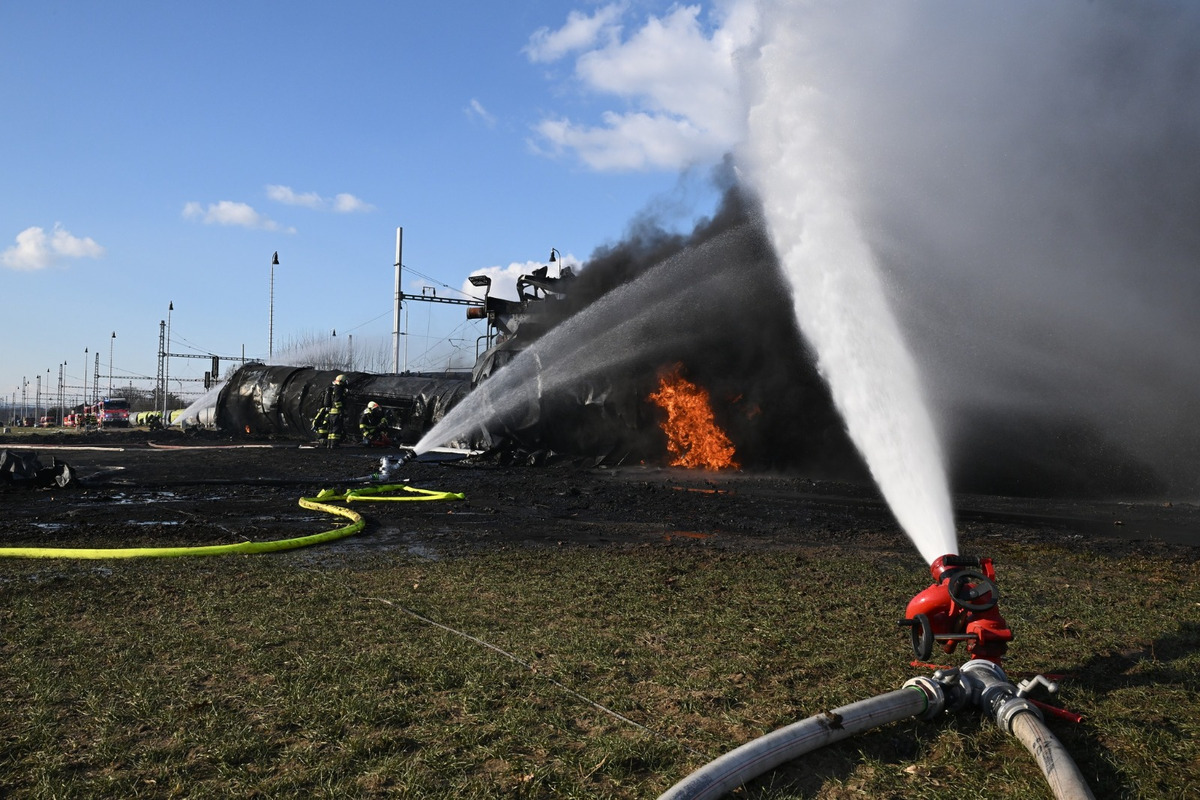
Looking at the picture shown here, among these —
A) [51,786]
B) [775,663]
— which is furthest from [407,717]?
[775,663]

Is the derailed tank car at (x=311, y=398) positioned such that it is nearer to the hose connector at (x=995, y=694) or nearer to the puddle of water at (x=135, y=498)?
the puddle of water at (x=135, y=498)

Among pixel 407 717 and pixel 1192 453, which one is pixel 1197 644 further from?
pixel 1192 453

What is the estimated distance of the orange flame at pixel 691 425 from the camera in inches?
778

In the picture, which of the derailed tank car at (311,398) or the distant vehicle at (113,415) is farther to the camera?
the distant vehicle at (113,415)

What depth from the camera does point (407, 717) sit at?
11.9 feet

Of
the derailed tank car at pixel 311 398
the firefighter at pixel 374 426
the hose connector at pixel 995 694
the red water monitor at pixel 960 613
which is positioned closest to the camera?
the hose connector at pixel 995 694

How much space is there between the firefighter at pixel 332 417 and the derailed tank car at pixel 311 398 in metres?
0.73

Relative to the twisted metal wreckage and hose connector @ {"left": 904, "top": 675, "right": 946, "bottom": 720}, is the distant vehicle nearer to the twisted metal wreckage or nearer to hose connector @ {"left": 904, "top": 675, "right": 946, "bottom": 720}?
the twisted metal wreckage

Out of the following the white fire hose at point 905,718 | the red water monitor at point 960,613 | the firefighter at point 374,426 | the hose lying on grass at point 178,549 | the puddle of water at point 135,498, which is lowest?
the puddle of water at point 135,498

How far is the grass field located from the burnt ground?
2.02m

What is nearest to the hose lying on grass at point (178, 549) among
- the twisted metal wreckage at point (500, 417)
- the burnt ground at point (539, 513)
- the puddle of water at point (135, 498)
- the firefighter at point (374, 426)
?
the burnt ground at point (539, 513)

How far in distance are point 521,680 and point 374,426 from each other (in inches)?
879

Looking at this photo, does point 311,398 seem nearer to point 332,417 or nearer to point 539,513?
point 332,417

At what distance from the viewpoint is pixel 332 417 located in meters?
24.3
